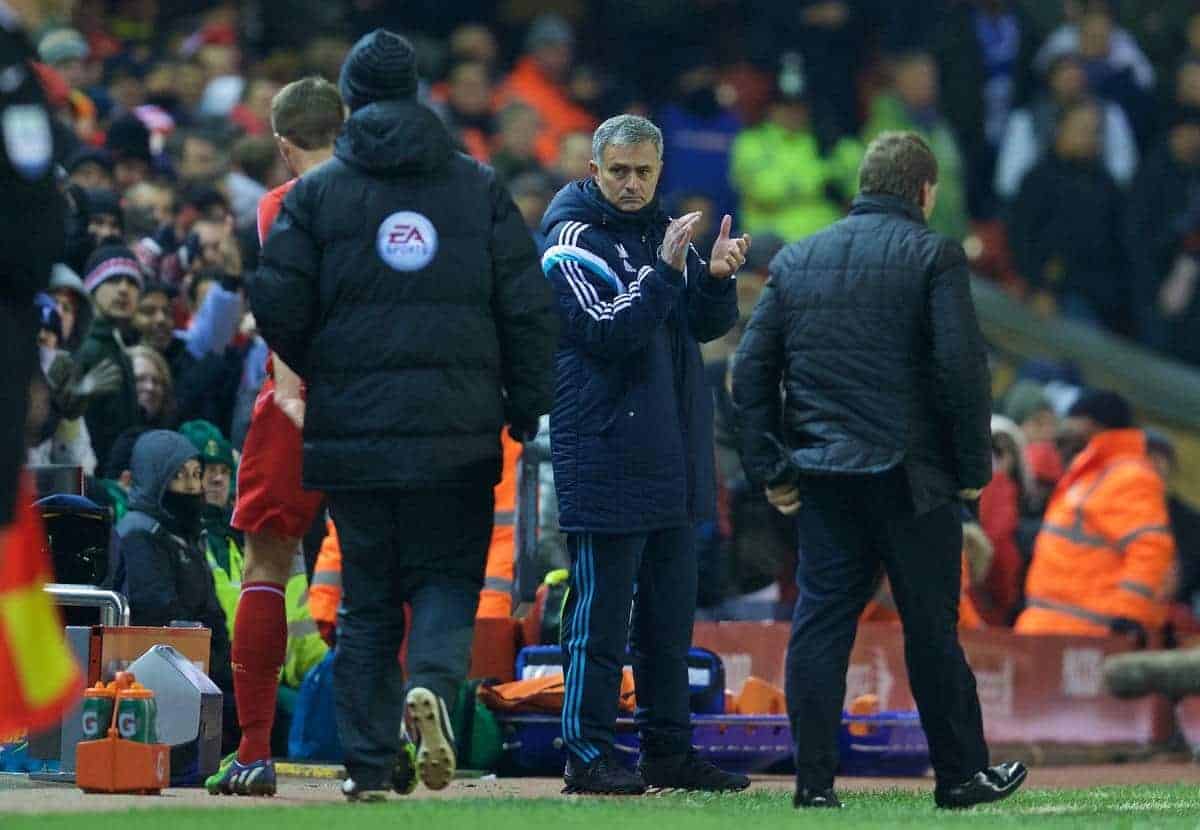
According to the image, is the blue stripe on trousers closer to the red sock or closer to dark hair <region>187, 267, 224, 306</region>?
the red sock

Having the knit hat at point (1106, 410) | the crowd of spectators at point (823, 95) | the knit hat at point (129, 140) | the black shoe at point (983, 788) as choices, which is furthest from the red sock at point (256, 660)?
the crowd of spectators at point (823, 95)

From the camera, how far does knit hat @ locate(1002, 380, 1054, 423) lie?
16.6m

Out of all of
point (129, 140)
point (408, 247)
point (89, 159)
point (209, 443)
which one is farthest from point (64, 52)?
point (408, 247)

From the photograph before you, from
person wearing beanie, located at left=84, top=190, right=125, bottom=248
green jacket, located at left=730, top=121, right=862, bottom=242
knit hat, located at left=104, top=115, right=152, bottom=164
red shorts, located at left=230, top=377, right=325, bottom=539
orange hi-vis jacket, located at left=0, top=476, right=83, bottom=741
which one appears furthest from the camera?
green jacket, located at left=730, top=121, right=862, bottom=242

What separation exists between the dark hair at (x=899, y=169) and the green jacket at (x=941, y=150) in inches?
434

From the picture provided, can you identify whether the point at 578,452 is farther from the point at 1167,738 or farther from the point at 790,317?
the point at 1167,738

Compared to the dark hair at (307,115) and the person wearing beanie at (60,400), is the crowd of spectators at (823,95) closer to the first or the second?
the person wearing beanie at (60,400)

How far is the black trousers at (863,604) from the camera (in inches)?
355

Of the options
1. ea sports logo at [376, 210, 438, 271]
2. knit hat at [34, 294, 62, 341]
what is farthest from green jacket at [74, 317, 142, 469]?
ea sports logo at [376, 210, 438, 271]

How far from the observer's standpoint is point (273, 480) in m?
8.88

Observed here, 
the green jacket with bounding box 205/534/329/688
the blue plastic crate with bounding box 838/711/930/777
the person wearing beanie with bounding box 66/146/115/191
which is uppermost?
the person wearing beanie with bounding box 66/146/115/191

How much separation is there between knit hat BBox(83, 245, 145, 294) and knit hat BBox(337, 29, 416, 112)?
14.8 feet

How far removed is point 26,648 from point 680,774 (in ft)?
11.5

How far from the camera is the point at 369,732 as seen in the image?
8.16m
